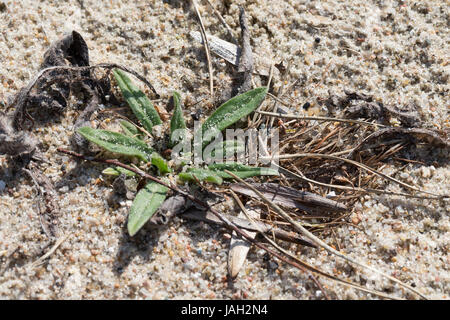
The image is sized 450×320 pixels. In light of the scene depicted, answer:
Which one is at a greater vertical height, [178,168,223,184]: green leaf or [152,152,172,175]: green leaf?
[152,152,172,175]: green leaf

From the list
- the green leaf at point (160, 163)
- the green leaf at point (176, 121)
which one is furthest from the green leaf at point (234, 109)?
the green leaf at point (160, 163)

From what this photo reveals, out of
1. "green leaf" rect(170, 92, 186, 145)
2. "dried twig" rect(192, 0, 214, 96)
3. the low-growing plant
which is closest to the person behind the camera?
the low-growing plant

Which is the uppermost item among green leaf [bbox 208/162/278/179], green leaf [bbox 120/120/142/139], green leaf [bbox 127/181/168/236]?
green leaf [bbox 120/120/142/139]

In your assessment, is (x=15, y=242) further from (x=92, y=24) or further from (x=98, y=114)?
(x=92, y=24)

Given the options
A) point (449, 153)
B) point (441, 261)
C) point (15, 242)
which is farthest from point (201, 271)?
point (449, 153)

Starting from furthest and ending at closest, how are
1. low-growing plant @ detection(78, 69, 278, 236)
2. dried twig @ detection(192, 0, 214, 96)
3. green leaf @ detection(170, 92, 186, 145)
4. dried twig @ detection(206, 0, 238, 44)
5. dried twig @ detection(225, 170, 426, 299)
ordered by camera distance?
1. dried twig @ detection(206, 0, 238, 44)
2. dried twig @ detection(192, 0, 214, 96)
3. green leaf @ detection(170, 92, 186, 145)
4. low-growing plant @ detection(78, 69, 278, 236)
5. dried twig @ detection(225, 170, 426, 299)

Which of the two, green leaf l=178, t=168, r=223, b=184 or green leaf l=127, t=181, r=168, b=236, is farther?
green leaf l=178, t=168, r=223, b=184

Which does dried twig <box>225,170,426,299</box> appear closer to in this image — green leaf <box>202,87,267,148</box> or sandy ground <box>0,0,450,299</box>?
sandy ground <box>0,0,450,299</box>

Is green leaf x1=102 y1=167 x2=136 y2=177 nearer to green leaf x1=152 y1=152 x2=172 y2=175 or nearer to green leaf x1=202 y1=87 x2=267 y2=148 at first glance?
green leaf x1=152 y1=152 x2=172 y2=175

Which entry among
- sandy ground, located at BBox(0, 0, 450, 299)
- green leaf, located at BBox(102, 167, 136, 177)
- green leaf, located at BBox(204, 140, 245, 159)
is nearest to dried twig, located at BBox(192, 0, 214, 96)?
sandy ground, located at BBox(0, 0, 450, 299)

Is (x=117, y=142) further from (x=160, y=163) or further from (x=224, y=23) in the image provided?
(x=224, y=23)
